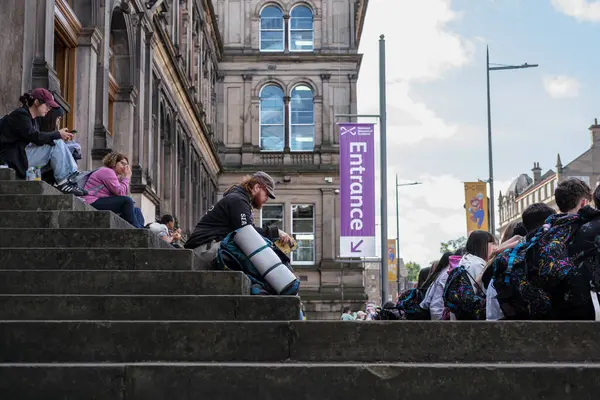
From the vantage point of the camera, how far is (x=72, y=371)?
18.0ft

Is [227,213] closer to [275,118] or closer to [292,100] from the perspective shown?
[275,118]

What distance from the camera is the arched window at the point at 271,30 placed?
44.2m

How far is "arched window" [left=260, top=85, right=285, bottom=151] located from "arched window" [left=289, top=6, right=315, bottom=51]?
2.40 metres

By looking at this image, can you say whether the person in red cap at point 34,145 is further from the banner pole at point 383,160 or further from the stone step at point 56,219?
the banner pole at point 383,160

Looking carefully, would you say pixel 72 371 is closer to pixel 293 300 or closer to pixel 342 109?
pixel 293 300

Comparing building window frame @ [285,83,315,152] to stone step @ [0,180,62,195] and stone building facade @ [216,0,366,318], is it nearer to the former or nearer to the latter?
stone building facade @ [216,0,366,318]

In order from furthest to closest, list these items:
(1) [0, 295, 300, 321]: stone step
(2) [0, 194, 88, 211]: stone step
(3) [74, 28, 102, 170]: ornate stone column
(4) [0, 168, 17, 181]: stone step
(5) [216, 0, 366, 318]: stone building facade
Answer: (5) [216, 0, 366, 318]: stone building facade
(3) [74, 28, 102, 170]: ornate stone column
(4) [0, 168, 17, 181]: stone step
(2) [0, 194, 88, 211]: stone step
(1) [0, 295, 300, 321]: stone step

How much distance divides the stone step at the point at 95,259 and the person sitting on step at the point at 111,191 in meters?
2.50

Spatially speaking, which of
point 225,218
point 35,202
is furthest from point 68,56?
point 225,218

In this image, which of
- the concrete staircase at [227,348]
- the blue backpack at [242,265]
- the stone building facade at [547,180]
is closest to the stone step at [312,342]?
the concrete staircase at [227,348]

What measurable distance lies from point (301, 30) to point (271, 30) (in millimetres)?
1469

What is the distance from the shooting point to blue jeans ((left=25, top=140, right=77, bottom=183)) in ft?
32.2

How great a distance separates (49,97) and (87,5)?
7.18 metres

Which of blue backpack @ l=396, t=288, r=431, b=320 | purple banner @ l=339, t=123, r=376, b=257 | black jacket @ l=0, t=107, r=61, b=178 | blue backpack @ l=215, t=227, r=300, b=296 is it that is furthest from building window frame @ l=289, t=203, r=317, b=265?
blue backpack @ l=215, t=227, r=300, b=296
